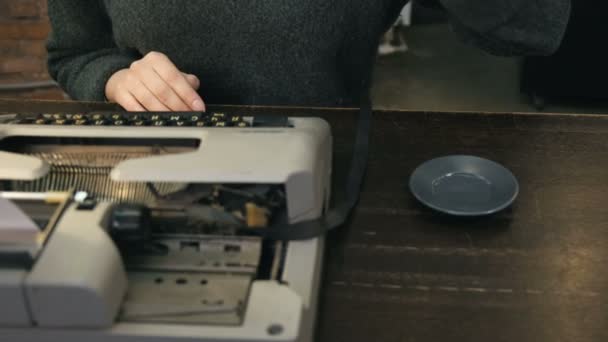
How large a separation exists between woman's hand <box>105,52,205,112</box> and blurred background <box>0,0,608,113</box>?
1.42m

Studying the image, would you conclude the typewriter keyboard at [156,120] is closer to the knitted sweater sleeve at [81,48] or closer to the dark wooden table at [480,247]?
the dark wooden table at [480,247]

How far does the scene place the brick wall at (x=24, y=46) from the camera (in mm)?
2303

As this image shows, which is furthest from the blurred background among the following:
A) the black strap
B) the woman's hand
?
the black strap

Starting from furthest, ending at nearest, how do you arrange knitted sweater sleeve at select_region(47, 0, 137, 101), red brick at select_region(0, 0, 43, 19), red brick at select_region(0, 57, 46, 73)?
red brick at select_region(0, 57, 46, 73) < red brick at select_region(0, 0, 43, 19) < knitted sweater sleeve at select_region(47, 0, 137, 101)

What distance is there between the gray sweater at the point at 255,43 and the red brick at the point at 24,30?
1174 millimetres

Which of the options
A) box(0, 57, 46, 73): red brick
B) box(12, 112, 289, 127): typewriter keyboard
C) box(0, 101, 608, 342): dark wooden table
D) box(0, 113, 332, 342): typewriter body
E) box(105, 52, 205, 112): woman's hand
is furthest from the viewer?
box(0, 57, 46, 73): red brick

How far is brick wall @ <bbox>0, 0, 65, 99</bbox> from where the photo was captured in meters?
2.30

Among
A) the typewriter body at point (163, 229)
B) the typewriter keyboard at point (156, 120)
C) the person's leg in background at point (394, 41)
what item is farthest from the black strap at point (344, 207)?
the person's leg in background at point (394, 41)

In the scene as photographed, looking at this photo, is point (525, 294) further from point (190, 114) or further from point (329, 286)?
point (190, 114)

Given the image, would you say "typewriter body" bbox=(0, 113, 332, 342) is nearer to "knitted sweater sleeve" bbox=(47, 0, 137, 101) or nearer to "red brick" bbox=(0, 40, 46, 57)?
"knitted sweater sleeve" bbox=(47, 0, 137, 101)

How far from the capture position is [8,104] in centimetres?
115

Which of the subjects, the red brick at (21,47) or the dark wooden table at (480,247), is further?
the red brick at (21,47)

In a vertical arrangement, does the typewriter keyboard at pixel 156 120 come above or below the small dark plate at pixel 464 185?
Answer: above

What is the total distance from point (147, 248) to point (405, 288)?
0.27 meters
